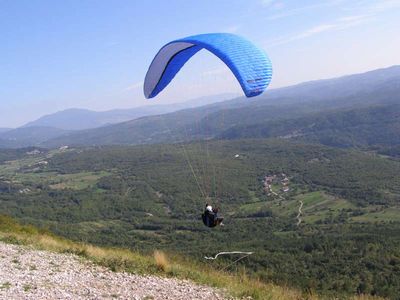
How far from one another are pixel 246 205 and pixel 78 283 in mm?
94297

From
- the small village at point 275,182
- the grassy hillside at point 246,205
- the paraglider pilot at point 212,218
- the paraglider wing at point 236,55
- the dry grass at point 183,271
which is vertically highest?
the paraglider wing at point 236,55

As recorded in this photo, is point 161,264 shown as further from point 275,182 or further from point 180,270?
point 275,182

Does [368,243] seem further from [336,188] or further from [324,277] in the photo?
[336,188]

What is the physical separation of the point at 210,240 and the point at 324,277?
3302 cm

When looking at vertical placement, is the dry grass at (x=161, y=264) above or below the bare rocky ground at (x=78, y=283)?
below

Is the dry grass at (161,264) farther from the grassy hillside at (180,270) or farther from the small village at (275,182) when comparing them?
the small village at (275,182)

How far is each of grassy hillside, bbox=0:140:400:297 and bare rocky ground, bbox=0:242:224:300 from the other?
17004 millimetres

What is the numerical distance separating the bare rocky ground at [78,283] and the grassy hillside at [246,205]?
1700 centimetres

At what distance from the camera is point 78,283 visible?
877 cm

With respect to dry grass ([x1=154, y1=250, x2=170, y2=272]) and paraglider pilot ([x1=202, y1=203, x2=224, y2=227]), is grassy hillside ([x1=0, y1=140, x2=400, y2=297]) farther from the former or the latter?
dry grass ([x1=154, y1=250, x2=170, y2=272])

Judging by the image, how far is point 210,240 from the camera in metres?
69.2

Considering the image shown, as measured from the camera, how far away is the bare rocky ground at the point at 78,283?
809 centimetres

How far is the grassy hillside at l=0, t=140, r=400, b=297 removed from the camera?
45.2 meters

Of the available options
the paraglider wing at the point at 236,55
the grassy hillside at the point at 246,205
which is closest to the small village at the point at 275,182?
the grassy hillside at the point at 246,205
